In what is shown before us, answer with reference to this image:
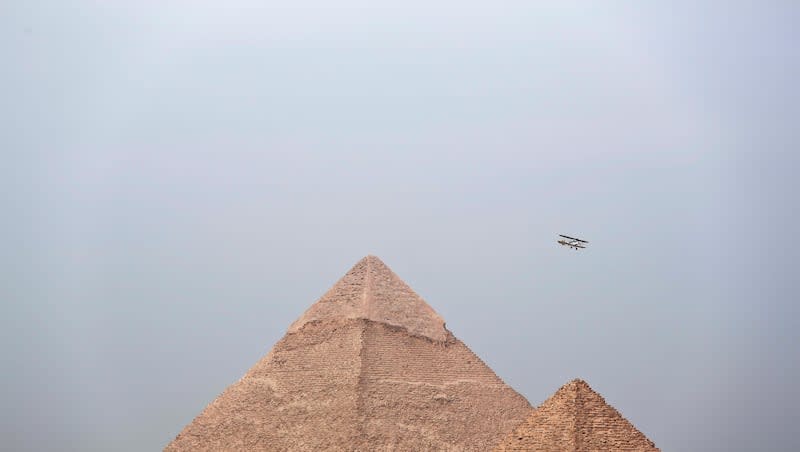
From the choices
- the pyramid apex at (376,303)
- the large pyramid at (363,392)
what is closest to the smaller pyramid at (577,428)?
the large pyramid at (363,392)

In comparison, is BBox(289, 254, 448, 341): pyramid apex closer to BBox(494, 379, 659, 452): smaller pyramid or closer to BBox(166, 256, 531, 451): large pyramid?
BBox(166, 256, 531, 451): large pyramid

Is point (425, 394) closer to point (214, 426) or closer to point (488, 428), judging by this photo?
point (488, 428)

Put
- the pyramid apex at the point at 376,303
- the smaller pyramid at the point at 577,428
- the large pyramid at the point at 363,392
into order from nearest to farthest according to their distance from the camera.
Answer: the smaller pyramid at the point at 577,428
the large pyramid at the point at 363,392
the pyramid apex at the point at 376,303

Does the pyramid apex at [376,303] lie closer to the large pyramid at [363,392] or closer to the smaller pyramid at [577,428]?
the large pyramid at [363,392]

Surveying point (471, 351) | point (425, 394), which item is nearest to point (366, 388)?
point (425, 394)

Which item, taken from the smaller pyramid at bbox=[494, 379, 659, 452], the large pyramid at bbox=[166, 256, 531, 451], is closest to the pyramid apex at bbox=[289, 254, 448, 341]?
the large pyramid at bbox=[166, 256, 531, 451]
